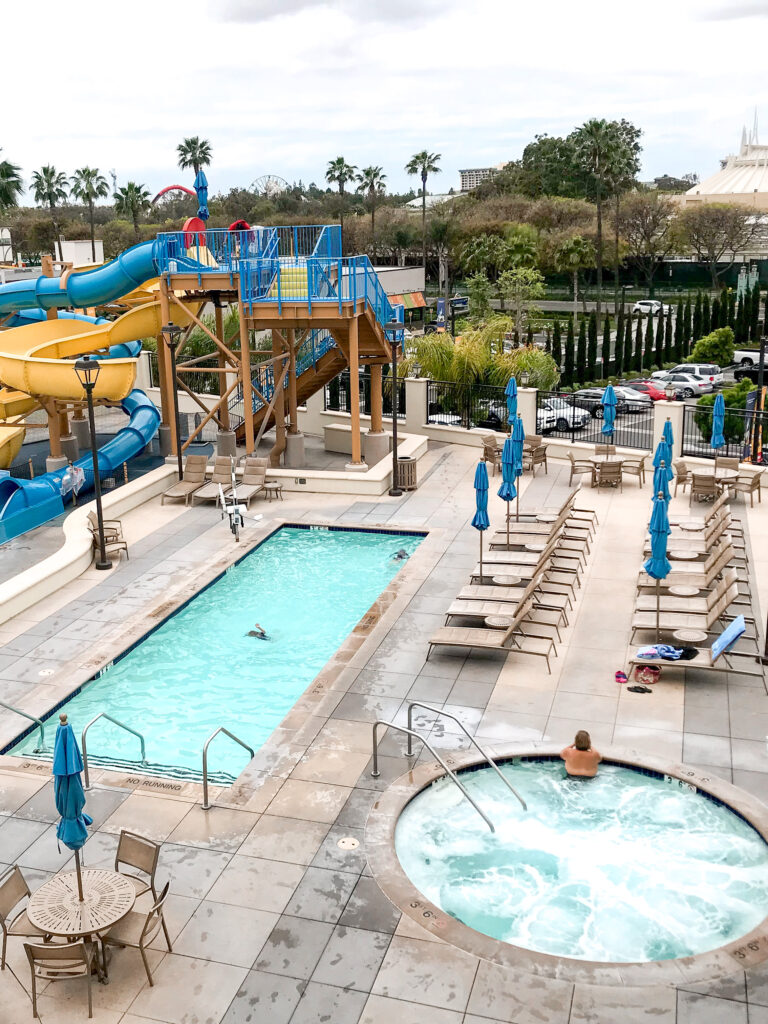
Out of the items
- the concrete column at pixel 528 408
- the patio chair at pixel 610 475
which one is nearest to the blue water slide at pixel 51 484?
the concrete column at pixel 528 408

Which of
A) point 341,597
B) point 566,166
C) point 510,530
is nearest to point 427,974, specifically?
point 341,597

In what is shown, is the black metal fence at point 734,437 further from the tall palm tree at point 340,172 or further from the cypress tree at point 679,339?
the tall palm tree at point 340,172

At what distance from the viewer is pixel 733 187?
10294cm

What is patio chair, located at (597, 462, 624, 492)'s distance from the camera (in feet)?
74.1

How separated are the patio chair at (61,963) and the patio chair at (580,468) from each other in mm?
17340

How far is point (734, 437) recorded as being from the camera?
28.2 metres

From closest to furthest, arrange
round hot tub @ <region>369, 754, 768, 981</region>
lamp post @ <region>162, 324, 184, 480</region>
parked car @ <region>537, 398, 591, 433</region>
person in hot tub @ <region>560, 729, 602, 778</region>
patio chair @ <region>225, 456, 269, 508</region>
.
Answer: round hot tub @ <region>369, 754, 768, 981</region>, person in hot tub @ <region>560, 729, 602, 778</region>, patio chair @ <region>225, 456, 269, 508</region>, lamp post @ <region>162, 324, 184, 480</region>, parked car @ <region>537, 398, 591, 433</region>

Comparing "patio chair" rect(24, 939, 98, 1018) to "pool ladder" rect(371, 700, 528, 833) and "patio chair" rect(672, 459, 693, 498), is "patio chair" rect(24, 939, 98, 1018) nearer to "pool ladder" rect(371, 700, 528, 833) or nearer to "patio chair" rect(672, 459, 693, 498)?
"pool ladder" rect(371, 700, 528, 833)

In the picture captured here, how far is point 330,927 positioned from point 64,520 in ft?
45.2

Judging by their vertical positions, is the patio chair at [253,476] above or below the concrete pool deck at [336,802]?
above

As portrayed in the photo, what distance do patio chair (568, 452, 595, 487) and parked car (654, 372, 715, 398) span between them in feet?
67.7

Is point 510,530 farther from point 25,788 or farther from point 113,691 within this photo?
point 25,788

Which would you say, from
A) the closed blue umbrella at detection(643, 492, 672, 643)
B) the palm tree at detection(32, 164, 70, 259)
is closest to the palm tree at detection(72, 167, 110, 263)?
the palm tree at detection(32, 164, 70, 259)

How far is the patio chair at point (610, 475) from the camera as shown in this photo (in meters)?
22.6
